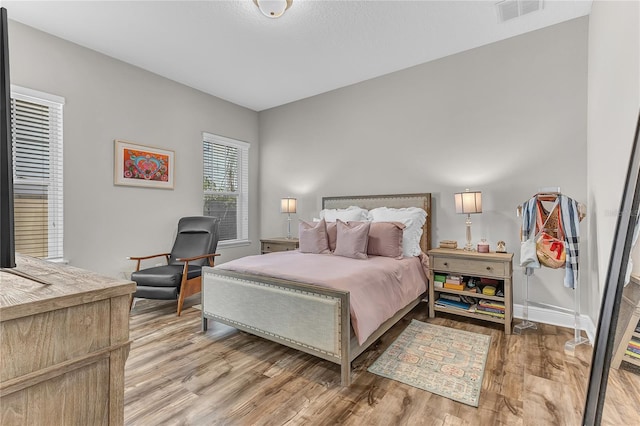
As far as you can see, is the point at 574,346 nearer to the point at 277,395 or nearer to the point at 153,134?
the point at 277,395

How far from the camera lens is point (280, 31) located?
296 cm

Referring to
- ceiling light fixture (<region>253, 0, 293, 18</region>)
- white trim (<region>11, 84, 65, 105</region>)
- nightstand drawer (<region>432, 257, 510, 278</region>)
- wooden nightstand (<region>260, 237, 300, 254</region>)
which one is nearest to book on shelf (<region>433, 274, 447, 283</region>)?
nightstand drawer (<region>432, 257, 510, 278</region>)

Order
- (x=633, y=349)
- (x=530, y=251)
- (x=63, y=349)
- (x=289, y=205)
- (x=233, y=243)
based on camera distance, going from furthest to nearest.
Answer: (x=233, y=243)
(x=289, y=205)
(x=530, y=251)
(x=633, y=349)
(x=63, y=349)

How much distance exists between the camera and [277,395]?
1845 mm

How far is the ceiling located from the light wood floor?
9.64 ft

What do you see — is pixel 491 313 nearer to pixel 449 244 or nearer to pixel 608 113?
pixel 449 244

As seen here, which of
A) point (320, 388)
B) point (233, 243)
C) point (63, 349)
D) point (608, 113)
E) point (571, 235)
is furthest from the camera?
point (233, 243)

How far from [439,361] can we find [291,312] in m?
1.17

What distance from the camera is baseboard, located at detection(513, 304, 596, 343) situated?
2.73m

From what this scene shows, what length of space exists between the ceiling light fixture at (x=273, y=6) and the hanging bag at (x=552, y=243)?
2.82 m

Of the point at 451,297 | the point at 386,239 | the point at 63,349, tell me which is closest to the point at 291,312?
the point at 386,239

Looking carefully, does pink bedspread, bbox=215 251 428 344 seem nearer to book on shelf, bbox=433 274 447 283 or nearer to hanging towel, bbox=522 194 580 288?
book on shelf, bbox=433 274 447 283

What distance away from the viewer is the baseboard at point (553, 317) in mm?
2729

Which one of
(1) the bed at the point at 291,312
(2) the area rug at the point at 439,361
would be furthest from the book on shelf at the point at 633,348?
(1) the bed at the point at 291,312
